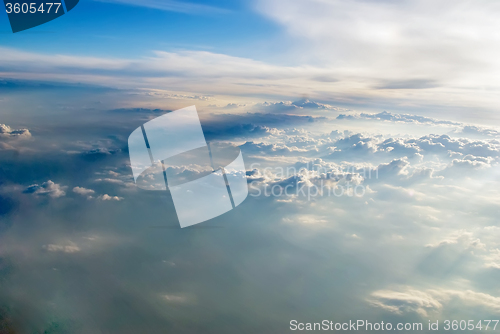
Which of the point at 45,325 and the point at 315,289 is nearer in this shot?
the point at 45,325

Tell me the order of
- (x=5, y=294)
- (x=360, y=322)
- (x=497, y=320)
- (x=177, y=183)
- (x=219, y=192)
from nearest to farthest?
1. (x=5, y=294)
2. (x=497, y=320)
3. (x=360, y=322)
4. (x=177, y=183)
5. (x=219, y=192)

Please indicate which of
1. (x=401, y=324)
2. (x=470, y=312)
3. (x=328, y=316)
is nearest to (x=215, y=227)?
(x=328, y=316)

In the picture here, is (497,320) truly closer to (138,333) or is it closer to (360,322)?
(360,322)

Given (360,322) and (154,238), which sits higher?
(154,238)

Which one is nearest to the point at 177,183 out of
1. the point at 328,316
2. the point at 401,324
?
the point at 328,316

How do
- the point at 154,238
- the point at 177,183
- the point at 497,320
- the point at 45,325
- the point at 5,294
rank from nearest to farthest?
the point at 45,325
the point at 5,294
the point at 497,320
the point at 154,238
the point at 177,183

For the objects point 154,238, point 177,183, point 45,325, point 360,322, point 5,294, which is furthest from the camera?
point 177,183

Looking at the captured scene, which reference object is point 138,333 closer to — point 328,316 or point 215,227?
point 215,227

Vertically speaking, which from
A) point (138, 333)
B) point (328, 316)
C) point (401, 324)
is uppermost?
point (401, 324)

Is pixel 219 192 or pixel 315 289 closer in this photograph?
pixel 315 289
